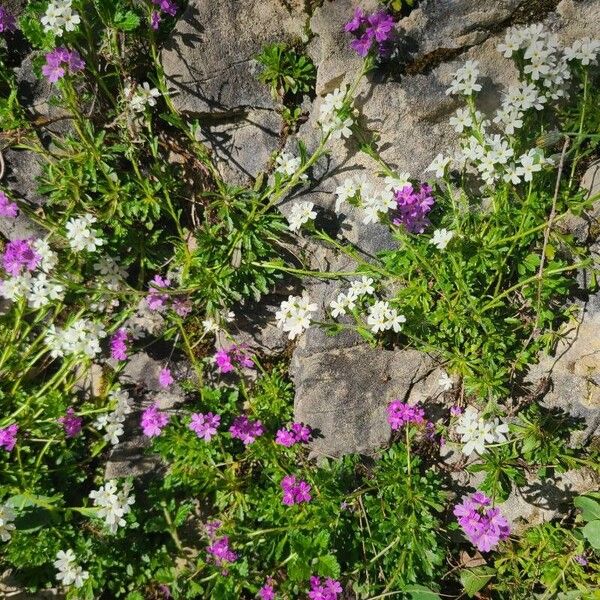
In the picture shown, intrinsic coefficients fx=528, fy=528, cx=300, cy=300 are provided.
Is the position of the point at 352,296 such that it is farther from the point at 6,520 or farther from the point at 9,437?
the point at 6,520

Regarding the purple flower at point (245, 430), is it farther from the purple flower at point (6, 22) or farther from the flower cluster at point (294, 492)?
the purple flower at point (6, 22)

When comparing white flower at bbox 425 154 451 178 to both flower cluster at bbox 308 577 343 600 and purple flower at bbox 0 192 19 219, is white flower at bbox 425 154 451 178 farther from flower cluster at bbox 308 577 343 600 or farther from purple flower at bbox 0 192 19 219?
purple flower at bbox 0 192 19 219

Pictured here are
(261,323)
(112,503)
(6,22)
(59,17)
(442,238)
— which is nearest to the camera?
(442,238)

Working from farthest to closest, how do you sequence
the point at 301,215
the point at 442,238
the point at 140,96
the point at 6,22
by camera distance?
the point at 6,22, the point at 140,96, the point at 301,215, the point at 442,238

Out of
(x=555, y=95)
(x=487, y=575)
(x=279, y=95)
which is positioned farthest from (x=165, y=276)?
(x=487, y=575)

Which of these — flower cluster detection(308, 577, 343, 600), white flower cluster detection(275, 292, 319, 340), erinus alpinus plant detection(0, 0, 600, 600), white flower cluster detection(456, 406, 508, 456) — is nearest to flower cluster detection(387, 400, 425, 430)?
erinus alpinus plant detection(0, 0, 600, 600)

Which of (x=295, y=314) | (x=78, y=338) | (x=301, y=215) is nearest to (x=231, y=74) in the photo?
(x=301, y=215)
